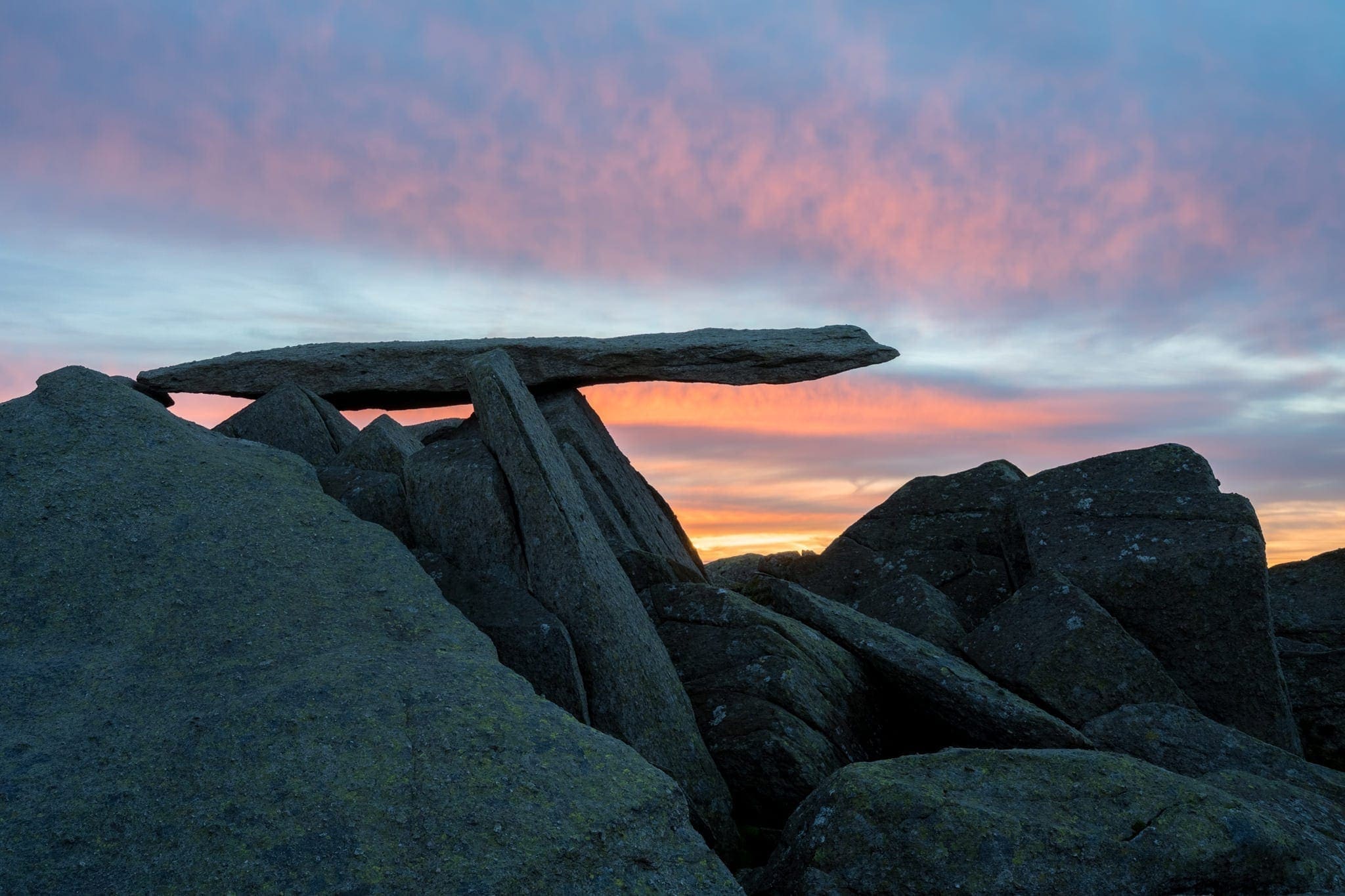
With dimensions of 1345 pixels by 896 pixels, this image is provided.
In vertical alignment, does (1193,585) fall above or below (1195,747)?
above

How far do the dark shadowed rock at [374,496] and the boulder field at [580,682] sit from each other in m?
0.04

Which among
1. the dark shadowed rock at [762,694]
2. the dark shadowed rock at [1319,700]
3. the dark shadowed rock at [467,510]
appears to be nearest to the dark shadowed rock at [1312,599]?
the dark shadowed rock at [1319,700]

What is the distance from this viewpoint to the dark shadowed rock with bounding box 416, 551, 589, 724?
972cm

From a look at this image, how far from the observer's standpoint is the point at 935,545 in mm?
16781

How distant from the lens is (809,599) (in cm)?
1260

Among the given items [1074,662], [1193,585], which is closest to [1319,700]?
[1193,585]

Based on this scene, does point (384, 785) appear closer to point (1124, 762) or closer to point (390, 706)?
point (390, 706)

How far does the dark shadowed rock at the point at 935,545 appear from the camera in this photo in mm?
16141

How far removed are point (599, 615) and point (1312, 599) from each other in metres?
12.9

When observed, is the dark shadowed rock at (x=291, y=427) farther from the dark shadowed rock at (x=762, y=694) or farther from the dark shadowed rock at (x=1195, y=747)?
the dark shadowed rock at (x=1195, y=747)

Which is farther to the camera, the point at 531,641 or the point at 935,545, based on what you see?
the point at 935,545

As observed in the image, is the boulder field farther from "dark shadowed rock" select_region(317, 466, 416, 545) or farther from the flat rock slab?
the flat rock slab

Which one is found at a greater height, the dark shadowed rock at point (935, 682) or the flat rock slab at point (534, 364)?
the flat rock slab at point (534, 364)

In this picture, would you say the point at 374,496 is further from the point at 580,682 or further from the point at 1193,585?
the point at 1193,585
